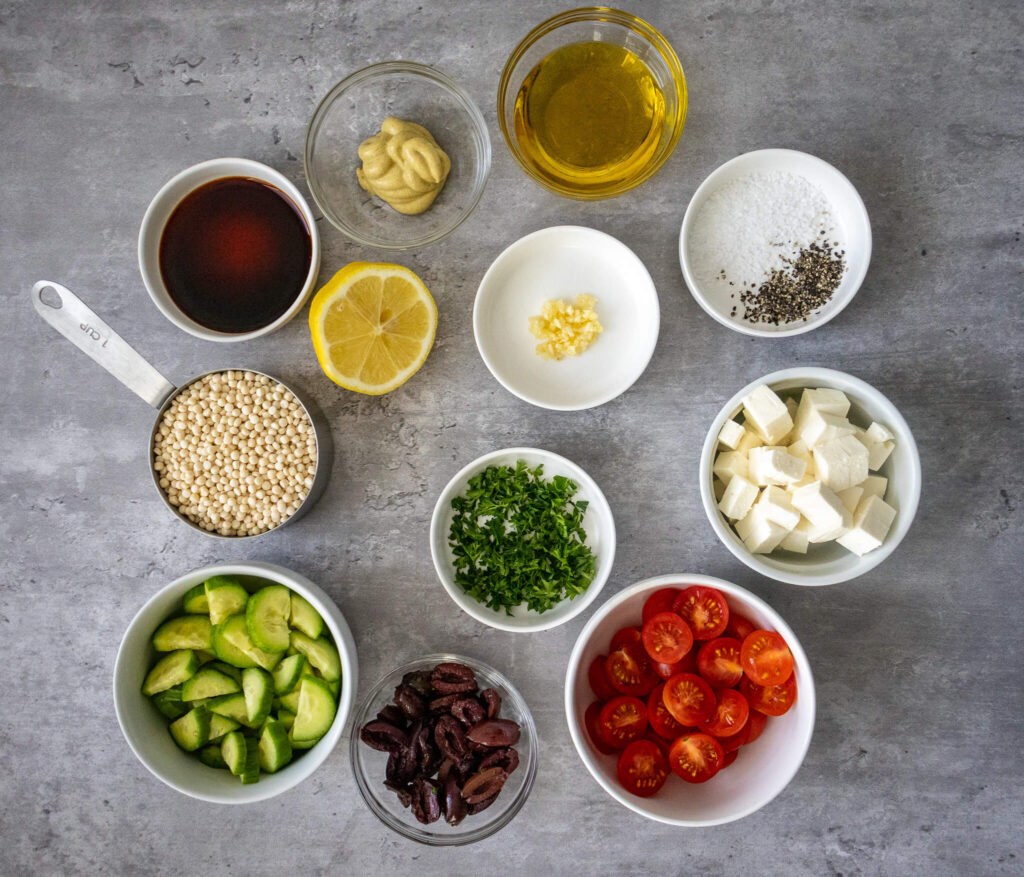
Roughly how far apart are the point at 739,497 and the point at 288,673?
107 cm

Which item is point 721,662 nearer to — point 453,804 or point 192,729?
point 453,804

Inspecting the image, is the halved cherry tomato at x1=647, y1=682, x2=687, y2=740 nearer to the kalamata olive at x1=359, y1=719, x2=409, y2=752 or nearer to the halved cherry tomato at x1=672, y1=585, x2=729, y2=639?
the halved cherry tomato at x1=672, y1=585, x2=729, y2=639

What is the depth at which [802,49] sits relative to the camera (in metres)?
1.68

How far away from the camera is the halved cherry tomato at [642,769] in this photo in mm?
1524

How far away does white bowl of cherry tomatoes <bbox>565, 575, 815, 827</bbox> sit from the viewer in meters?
1.48

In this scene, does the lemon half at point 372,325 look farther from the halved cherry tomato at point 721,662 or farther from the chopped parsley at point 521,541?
the halved cherry tomato at point 721,662

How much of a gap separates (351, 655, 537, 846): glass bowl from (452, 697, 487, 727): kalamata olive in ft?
0.34

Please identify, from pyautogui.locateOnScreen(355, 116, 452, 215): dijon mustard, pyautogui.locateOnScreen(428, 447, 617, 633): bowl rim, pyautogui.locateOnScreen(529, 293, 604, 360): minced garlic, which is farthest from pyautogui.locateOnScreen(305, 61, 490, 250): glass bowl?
pyautogui.locateOnScreen(428, 447, 617, 633): bowl rim

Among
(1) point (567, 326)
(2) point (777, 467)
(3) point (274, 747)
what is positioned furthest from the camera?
(1) point (567, 326)

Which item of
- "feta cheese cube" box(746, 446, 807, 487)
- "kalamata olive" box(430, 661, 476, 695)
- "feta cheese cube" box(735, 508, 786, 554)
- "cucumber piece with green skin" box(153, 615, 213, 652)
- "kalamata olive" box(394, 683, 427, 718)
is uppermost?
"feta cheese cube" box(746, 446, 807, 487)

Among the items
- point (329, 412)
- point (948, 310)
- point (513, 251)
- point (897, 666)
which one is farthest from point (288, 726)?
point (948, 310)

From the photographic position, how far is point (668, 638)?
1.50 meters

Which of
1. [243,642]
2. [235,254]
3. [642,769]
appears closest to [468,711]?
[642,769]

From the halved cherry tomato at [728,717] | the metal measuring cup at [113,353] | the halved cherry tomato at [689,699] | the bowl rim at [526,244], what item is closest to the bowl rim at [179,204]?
the metal measuring cup at [113,353]
